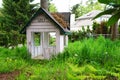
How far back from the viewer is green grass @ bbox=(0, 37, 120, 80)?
5773mm

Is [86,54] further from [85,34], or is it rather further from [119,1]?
[85,34]

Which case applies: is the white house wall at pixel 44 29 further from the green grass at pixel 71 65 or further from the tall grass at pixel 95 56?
the tall grass at pixel 95 56

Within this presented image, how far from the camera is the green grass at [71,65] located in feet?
18.9

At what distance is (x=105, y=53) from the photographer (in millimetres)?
7531

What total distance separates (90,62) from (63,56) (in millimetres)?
1147

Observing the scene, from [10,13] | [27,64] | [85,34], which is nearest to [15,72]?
[27,64]

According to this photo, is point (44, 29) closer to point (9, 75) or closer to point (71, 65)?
point (9, 75)

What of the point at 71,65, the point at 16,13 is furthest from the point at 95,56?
the point at 16,13

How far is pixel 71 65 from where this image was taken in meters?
6.22

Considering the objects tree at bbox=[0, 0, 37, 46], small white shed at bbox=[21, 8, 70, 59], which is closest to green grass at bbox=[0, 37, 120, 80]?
small white shed at bbox=[21, 8, 70, 59]

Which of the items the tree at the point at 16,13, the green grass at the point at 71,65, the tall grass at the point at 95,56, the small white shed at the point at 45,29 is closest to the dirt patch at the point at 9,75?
the green grass at the point at 71,65

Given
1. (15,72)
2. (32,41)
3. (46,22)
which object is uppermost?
(46,22)

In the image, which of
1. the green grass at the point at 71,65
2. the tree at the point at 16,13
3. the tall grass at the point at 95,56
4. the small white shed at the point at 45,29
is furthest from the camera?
the tree at the point at 16,13

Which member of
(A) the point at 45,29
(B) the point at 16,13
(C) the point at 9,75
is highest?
(B) the point at 16,13
